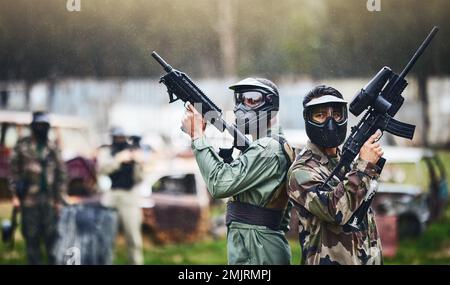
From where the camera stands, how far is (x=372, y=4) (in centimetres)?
706

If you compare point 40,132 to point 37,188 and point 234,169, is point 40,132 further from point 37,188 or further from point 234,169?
point 234,169

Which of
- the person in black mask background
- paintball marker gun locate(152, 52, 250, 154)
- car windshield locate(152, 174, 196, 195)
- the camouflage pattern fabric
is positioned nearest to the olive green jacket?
paintball marker gun locate(152, 52, 250, 154)

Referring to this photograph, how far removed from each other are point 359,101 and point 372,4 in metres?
2.89

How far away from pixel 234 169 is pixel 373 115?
92cm

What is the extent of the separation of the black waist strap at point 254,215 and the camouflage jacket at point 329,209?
21 cm

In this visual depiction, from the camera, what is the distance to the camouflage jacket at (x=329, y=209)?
420 cm

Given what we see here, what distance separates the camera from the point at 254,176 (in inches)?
177

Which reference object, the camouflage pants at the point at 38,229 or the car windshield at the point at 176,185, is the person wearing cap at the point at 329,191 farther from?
the car windshield at the point at 176,185

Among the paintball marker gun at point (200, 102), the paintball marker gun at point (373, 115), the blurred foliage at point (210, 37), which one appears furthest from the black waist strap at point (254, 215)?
the blurred foliage at point (210, 37)

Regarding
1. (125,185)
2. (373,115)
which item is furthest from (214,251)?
(373,115)

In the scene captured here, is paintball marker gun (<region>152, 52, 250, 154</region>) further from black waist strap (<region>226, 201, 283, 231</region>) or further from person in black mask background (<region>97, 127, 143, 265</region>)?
person in black mask background (<region>97, 127, 143, 265</region>)
